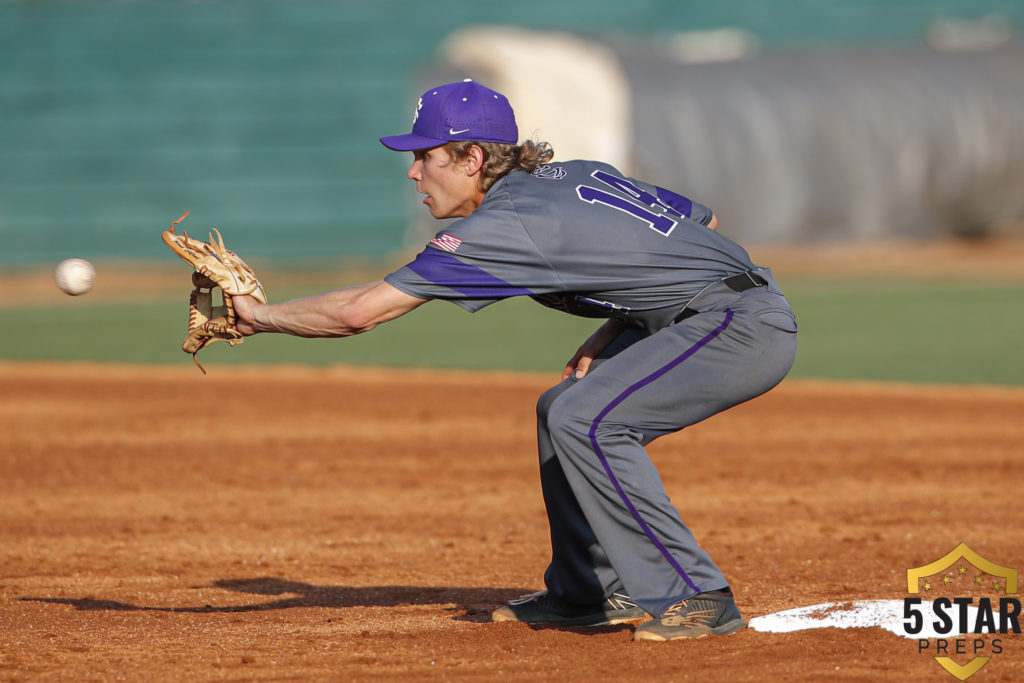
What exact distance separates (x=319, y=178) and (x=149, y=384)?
1074cm

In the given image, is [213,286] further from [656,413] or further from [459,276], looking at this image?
[656,413]

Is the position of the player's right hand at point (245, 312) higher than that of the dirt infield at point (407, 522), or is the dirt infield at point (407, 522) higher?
the player's right hand at point (245, 312)

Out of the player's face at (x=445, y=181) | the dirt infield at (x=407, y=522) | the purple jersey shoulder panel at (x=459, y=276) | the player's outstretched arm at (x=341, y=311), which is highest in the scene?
the player's face at (x=445, y=181)

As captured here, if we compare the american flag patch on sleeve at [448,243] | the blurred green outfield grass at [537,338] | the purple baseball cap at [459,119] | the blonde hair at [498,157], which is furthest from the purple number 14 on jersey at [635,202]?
the blurred green outfield grass at [537,338]

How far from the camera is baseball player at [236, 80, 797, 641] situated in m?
3.79

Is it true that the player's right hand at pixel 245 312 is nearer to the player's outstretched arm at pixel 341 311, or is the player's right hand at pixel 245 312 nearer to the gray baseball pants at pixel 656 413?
the player's outstretched arm at pixel 341 311

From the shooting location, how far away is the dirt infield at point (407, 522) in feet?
12.8

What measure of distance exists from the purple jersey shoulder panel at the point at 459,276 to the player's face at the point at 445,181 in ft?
0.84

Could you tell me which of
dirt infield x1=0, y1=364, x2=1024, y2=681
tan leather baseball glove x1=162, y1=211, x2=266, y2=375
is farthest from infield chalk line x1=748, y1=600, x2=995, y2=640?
tan leather baseball glove x1=162, y1=211, x2=266, y2=375

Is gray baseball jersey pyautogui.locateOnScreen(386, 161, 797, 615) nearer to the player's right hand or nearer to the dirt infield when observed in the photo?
the dirt infield

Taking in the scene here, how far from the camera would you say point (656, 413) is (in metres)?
3.94

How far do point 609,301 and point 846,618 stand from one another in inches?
51.2

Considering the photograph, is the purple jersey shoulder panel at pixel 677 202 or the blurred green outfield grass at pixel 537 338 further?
the blurred green outfield grass at pixel 537 338

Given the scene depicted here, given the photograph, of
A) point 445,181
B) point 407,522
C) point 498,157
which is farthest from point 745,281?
point 407,522
